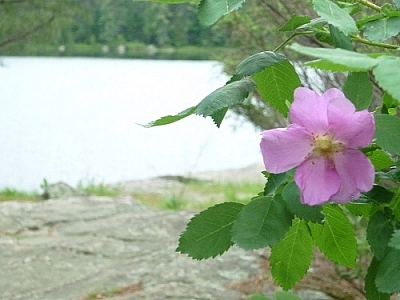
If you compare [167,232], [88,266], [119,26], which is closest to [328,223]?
[88,266]

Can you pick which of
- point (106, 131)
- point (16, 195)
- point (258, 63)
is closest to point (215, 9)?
point (258, 63)

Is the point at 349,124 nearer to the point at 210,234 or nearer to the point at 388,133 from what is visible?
the point at 388,133

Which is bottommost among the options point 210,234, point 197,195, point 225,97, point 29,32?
point 197,195

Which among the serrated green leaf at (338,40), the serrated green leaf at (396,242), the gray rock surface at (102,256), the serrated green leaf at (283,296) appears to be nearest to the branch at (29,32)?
the gray rock surface at (102,256)

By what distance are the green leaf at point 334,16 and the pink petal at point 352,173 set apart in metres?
0.08

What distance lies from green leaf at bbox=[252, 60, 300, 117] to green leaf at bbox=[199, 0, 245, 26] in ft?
0.27

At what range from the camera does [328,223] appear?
1.75ft

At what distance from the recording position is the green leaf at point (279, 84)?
52 cm

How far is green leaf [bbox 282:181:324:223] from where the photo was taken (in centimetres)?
44

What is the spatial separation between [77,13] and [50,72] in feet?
26.1

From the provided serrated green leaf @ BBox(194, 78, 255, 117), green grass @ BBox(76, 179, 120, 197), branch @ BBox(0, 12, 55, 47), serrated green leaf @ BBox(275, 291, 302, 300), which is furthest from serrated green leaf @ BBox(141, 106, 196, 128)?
green grass @ BBox(76, 179, 120, 197)

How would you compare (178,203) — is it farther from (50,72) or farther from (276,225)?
(50,72)

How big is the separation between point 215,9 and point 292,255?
0.21m

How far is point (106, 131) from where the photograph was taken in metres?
9.23
